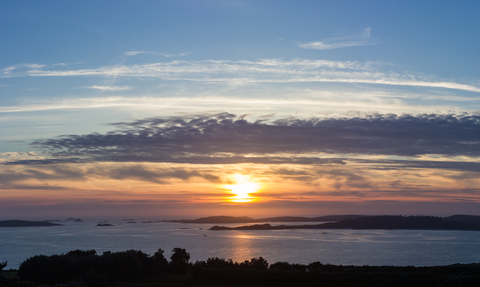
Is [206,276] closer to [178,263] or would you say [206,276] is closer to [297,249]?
[178,263]

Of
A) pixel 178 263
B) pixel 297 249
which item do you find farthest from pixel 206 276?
pixel 297 249

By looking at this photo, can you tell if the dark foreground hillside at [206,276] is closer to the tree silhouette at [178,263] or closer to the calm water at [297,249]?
the tree silhouette at [178,263]

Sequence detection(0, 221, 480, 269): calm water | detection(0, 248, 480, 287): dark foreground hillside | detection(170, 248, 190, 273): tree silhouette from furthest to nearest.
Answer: detection(0, 221, 480, 269): calm water
detection(170, 248, 190, 273): tree silhouette
detection(0, 248, 480, 287): dark foreground hillside

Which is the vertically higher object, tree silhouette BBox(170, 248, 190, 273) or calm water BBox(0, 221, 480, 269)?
tree silhouette BBox(170, 248, 190, 273)

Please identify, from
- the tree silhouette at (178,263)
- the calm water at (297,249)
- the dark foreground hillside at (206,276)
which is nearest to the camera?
the dark foreground hillside at (206,276)

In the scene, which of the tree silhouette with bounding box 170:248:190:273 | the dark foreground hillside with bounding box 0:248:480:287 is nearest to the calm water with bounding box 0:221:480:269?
the tree silhouette with bounding box 170:248:190:273

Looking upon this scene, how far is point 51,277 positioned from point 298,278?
21.8m

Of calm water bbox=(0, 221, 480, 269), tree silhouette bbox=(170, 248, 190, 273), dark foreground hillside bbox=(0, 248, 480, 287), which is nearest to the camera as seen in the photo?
dark foreground hillside bbox=(0, 248, 480, 287)

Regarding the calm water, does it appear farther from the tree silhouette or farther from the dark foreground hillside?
the dark foreground hillside

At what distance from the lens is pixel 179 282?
31.4 meters

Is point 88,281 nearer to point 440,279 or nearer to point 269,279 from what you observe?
point 269,279

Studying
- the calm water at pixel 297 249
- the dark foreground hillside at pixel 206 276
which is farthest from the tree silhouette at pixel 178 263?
the calm water at pixel 297 249

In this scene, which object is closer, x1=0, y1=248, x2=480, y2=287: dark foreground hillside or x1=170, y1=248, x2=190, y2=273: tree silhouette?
x1=0, y1=248, x2=480, y2=287: dark foreground hillside

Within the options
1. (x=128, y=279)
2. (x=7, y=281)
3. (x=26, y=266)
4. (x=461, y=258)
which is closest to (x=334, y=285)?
(x=128, y=279)
